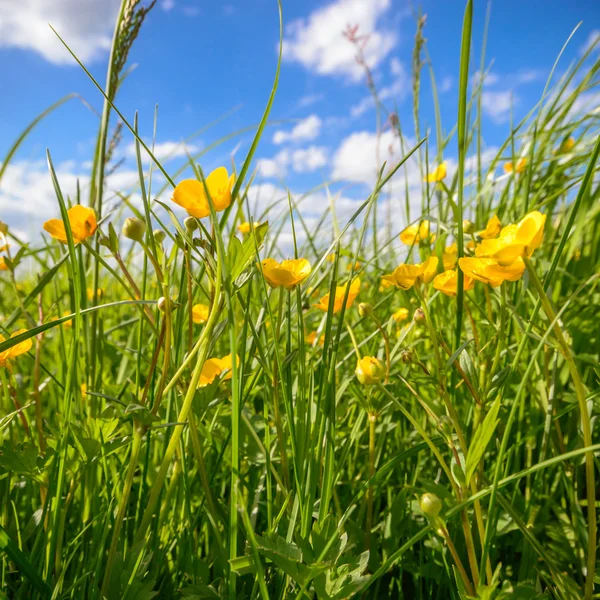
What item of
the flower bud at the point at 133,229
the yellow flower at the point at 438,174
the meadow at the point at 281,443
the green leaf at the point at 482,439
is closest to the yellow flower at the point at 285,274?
the meadow at the point at 281,443

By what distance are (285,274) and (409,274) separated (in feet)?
0.58

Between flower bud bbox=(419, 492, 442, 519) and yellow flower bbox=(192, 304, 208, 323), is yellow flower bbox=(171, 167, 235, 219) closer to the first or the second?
yellow flower bbox=(192, 304, 208, 323)

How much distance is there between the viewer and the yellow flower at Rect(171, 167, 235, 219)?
0.58 metres

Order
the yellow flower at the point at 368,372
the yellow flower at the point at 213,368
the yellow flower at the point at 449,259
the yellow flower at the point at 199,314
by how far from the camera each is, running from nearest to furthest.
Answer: the yellow flower at the point at 368,372, the yellow flower at the point at 213,368, the yellow flower at the point at 199,314, the yellow flower at the point at 449,259

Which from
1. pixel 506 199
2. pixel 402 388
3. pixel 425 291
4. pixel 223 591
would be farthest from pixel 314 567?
pixel 506 199

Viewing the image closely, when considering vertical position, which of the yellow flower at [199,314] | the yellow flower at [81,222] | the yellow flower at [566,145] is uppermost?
the yellow flower at [566,145]

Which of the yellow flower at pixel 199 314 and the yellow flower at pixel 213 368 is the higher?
the yellow flower at pixel 199 314

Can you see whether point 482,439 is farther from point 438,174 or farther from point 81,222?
point 438,174

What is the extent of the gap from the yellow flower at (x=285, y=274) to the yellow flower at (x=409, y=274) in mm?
114

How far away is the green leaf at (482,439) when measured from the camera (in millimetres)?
458

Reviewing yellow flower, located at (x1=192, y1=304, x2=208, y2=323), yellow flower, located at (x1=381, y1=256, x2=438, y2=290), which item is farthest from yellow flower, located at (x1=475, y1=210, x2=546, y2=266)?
yellow flower, located at (x1=192, y1=304, x2=208, y2=323)

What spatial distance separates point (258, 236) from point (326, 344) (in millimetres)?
148

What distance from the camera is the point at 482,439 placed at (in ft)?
1.52

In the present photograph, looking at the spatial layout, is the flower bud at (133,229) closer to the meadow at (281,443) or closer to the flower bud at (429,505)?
the meadow at (281,443)
